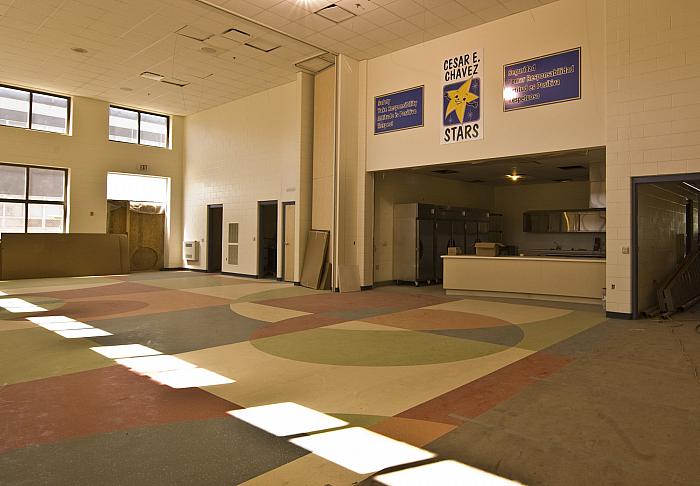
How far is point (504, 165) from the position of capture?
12023 millimetres

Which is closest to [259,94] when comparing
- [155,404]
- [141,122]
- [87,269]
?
[141,122]

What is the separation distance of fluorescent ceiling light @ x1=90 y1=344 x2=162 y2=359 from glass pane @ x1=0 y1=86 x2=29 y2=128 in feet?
36.5

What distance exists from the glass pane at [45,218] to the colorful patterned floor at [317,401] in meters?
7.83

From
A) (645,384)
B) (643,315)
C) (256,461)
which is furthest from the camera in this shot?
(643,315)

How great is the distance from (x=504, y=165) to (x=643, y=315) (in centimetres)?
563

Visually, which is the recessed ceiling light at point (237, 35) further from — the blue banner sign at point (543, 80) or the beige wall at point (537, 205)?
the beige wall at point (537, 205)

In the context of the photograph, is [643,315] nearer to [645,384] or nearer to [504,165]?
[645,384]

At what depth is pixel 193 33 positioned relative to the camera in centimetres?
963

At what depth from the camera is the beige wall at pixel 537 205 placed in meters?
15.0

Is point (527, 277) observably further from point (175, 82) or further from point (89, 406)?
point (175, 82)

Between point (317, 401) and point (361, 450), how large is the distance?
34.0 inches

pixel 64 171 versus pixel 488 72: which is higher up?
pixel 488 72

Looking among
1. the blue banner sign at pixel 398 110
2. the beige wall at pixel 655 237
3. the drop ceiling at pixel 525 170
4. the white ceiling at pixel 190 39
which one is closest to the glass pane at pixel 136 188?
the white ceiling at pixel 190 39

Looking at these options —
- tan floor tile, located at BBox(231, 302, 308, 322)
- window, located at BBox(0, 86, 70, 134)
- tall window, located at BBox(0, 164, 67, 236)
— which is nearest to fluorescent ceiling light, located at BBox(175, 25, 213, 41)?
tan floor tile, located at BBox(231, 302, 308, 322)
